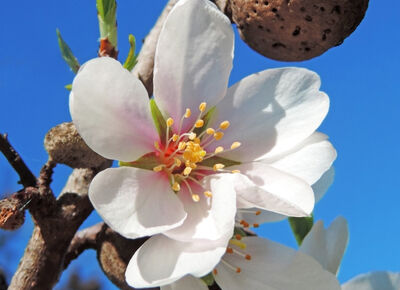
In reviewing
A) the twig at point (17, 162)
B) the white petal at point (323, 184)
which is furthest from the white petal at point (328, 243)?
the twig at point (17, 162)

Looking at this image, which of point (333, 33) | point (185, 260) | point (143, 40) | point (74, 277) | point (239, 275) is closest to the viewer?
point (185, 260)

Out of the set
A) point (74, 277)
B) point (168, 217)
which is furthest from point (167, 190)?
point (74, 277)

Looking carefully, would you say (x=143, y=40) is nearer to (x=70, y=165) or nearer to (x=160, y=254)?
(x=70, y=165)

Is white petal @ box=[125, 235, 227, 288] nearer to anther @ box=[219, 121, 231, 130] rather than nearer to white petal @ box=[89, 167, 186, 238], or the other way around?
white petal @ box=[89, 167, 186, 238]

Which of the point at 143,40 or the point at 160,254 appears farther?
the point at 143,40

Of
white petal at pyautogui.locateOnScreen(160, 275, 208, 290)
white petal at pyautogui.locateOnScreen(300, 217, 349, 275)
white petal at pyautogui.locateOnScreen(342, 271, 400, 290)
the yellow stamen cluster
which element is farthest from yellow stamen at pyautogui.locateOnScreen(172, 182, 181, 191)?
white petal at pyautogui.locateOnScreen(342, 271, 400, 290)

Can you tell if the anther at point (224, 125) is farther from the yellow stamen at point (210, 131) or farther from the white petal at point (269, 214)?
the white petal at point (269, 214)

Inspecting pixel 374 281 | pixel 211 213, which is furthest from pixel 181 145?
pixel 374 281
